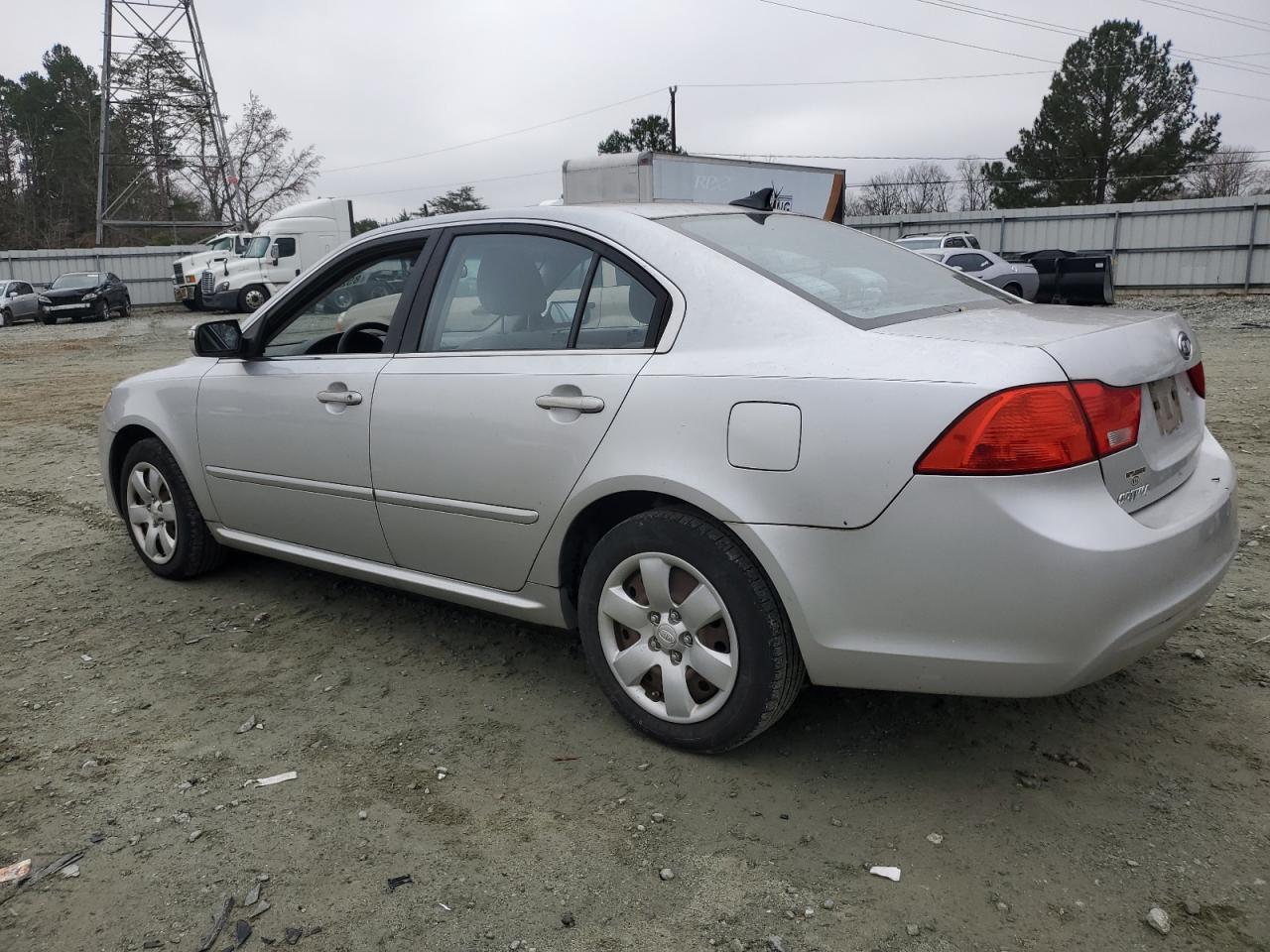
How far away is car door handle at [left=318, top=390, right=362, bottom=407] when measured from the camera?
11.4 ft

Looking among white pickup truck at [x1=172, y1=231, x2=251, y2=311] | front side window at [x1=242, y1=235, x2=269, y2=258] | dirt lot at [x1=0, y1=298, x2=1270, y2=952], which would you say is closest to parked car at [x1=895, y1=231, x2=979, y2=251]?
front side window at [x1=242, y1=235, x2=269, y2=258]

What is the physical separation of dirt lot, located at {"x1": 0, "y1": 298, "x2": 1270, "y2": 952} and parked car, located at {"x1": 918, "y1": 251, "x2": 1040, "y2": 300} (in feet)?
57.6

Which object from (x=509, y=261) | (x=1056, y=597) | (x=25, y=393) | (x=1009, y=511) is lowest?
(x=25, y=393)

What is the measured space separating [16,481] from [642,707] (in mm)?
6087

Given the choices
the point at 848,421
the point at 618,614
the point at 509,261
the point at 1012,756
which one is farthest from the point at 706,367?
the point at 1012,756

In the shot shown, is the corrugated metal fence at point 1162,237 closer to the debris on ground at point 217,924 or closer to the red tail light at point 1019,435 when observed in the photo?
the red tail light at point 1019,435

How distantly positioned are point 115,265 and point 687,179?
2982cm

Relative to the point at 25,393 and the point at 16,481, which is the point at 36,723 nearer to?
the point at 16,481

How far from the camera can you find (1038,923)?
214 cm

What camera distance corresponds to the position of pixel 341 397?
351 centimetres

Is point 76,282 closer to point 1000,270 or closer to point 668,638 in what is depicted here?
point 1000,270

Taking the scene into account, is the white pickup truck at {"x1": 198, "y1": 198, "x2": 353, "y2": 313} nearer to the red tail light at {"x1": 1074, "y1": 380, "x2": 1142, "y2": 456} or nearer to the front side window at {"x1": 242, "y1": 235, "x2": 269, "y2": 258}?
the front side window at {"x1": 242, "y1": 235, "x2": 269, "y2": 258}

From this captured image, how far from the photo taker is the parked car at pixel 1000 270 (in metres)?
20.5

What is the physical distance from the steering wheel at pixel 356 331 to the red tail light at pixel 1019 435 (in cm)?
224
